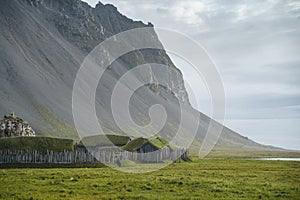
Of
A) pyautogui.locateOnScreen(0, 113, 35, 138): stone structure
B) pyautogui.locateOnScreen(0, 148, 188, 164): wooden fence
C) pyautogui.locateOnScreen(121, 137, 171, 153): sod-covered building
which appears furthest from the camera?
pyautogui.locateOnScreen(0, 113, 35, 138): stone structure

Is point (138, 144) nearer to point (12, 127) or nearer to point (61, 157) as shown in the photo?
point (61, 157)

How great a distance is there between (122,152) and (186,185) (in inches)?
1282

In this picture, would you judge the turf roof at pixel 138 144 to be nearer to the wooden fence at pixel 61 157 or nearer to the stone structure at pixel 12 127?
the wooden fence at pixel 61 157

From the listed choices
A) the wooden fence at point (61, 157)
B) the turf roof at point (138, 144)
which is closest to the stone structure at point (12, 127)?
the wooden fence at point (61, 157)

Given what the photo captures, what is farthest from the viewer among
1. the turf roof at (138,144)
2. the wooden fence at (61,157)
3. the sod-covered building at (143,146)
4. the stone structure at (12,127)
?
the stone structure at (12,127)

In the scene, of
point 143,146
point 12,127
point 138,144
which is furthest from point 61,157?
point 12,127

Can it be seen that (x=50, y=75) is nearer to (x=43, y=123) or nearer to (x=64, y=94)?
(x=64, y=94)

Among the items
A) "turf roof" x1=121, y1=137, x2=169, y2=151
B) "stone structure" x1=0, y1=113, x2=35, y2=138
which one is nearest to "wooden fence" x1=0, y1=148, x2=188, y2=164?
"turf roof" x1=121, y1=137, x2=169, y2=151

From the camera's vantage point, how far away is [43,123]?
144500 millimetres

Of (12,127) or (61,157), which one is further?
(12,127)

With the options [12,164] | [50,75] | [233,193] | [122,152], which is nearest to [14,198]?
[233,193]

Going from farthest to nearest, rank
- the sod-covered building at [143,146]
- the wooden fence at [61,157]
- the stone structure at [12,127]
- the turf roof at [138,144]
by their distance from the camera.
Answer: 1. the stone structure at [12,127]
2. the sod-covered building at [143,146]
3. the turf roof at [138,144]
4. the wooden fence at [61,157]

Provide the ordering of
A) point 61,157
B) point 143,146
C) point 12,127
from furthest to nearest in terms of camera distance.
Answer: point 143,146 → point 12,127 → point 61,157

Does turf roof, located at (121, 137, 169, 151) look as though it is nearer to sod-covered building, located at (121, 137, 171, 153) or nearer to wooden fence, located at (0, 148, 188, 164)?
sod-covered building, located at (121, 137, 171, 153)
